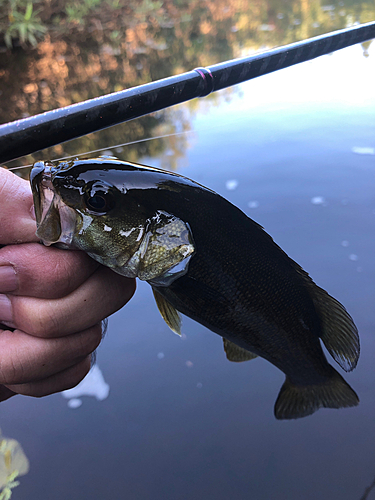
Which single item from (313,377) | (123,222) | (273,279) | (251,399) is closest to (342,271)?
(251,399)

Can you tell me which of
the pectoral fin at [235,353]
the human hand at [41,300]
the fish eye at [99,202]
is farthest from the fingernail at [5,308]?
the pectoral fin at [235,353]

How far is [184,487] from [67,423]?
597mm

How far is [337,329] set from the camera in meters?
0.97

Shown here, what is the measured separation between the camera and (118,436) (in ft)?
5.69

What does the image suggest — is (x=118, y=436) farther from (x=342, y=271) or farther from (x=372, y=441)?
(x=342, y=271)

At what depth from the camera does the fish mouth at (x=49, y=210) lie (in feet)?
2.43

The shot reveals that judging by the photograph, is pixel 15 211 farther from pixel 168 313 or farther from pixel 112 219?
pixel 168 313

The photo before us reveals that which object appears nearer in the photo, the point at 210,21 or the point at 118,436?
the point at 118,436

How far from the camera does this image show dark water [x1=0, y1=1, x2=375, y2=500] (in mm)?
1572

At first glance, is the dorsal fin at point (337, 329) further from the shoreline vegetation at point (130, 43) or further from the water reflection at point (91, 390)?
the shoreline vegetation at point (130, 43)

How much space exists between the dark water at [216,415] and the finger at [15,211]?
3.98ft

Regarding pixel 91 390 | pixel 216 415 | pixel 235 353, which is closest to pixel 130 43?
pixel 91 390

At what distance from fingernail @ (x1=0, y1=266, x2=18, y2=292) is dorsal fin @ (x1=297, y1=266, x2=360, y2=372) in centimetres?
64

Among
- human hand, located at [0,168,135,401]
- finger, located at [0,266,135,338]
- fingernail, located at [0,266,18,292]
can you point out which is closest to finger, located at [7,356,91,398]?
human hand, located at [0,168,135,401]
